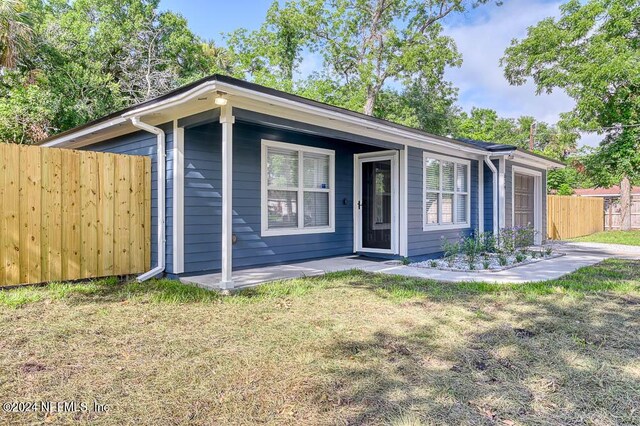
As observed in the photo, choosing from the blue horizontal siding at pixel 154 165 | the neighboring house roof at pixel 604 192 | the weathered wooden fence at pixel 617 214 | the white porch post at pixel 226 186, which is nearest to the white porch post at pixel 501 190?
the white porch post at pixel 226 186

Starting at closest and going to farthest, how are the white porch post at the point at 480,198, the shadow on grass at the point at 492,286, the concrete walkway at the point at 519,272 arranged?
1. the shadow on grass at the point at 492,286
2. the concrete walkway at the point at 519,272
3. the white porch post at the point at 480,198

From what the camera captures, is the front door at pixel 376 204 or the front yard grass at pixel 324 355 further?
the front door at pixel 376 204

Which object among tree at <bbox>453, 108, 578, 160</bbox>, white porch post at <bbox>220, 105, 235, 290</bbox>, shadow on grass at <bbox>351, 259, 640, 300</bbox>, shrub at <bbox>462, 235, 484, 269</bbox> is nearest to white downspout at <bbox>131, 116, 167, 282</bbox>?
white porch post at <bbox>220, 105, 235, 290</bbox>

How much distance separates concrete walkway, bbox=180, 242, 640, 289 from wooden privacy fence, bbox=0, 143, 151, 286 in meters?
1.05

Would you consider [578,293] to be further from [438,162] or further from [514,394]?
[438,162]

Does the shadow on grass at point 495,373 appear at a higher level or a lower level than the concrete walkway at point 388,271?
lower

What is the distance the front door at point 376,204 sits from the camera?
781 centimetres

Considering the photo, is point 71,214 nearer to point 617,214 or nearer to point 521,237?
point 521,237

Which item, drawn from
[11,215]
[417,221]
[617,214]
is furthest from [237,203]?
[617,214]

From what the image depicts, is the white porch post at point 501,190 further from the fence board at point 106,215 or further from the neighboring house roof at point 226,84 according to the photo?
the fence board at point 106,215

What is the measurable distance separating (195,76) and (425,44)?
10.8 m

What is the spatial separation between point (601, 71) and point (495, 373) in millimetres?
14756

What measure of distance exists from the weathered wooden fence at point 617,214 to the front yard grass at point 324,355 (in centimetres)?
1748

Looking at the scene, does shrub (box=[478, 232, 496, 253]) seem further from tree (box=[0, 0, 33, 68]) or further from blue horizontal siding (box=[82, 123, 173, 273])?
tree (box=[0, 0, 33, 68])
